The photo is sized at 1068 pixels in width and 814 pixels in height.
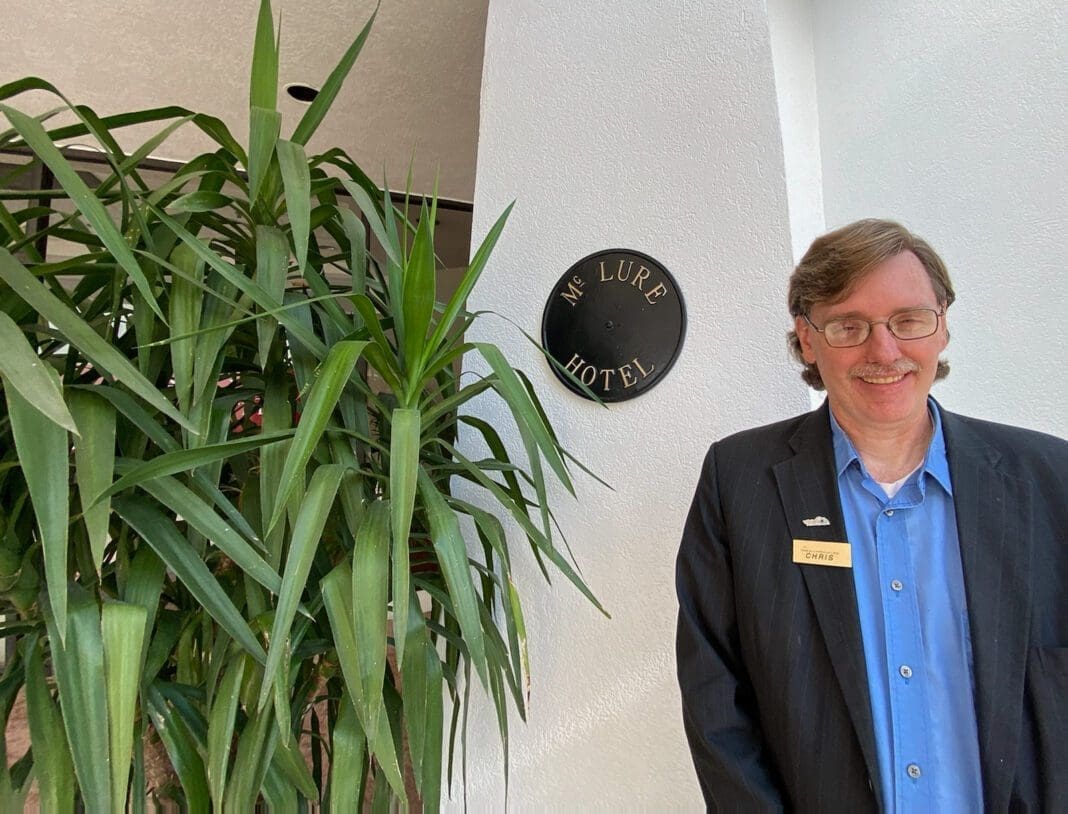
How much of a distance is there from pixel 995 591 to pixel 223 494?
3.71ft

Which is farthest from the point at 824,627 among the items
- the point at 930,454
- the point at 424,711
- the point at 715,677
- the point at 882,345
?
the point at 424,711

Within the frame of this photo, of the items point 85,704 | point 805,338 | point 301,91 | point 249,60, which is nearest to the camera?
point 85,704

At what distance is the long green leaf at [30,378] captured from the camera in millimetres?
841

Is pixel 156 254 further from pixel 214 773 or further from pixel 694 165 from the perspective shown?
pixel 694 165

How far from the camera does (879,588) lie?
1036 mm

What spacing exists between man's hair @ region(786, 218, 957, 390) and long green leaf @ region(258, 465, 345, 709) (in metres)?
0.79

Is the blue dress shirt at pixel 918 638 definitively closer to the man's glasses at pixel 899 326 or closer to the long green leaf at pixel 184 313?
the man's glasses at pixel 899 326

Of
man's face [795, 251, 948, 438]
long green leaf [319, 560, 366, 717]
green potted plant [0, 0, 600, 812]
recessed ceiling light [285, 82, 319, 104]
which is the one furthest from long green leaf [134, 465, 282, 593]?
recessed ceiling light [285, 82, 319, 104]

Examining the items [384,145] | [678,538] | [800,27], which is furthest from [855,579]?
[384,145]

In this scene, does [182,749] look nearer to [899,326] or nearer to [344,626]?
[344,626]

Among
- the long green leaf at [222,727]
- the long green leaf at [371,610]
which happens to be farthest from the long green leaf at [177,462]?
the long green leaf at [222,727]

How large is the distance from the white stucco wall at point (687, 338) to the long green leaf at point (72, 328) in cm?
99

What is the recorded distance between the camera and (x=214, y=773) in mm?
1104

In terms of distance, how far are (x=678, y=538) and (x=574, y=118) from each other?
105 centimetres
